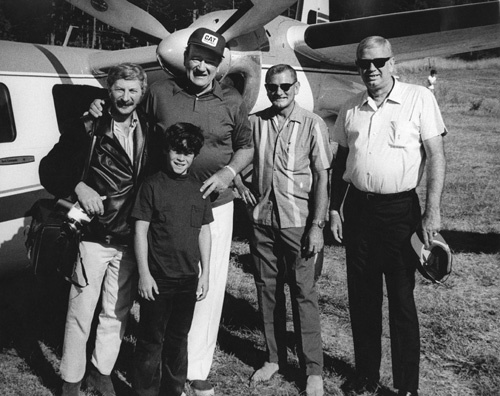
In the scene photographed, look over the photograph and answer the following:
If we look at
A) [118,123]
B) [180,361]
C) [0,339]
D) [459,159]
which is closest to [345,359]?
[180,361]

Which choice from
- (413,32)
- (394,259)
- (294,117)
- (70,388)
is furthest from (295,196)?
(413,32)

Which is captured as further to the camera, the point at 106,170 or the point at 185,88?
the point at 185,88

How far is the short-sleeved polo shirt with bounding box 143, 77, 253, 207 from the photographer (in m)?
3.01

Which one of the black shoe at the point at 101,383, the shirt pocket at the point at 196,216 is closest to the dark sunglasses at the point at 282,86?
the shirt pocket at the point at 196,216

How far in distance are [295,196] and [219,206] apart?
0.52m

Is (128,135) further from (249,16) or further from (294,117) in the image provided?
(249,16)

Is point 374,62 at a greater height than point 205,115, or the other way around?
point 374,62

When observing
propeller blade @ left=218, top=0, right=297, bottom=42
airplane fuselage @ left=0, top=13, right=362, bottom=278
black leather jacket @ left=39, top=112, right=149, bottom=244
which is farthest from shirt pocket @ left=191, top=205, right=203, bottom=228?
propeller blade @ left=218, top=0, right=297, bottom=42

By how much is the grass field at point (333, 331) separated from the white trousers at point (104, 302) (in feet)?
1.57

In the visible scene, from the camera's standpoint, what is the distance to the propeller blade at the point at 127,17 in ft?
20.1

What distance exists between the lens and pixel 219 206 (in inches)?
125

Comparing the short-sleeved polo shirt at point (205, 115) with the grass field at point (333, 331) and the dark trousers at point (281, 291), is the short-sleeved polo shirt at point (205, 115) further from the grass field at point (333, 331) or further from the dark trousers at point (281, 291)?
the grass field at point (333, 331)

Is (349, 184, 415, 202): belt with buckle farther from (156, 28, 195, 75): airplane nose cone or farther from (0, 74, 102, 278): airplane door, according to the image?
(0, 74, 102, 278): airplane door

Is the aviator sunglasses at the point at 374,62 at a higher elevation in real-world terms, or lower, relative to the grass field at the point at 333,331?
higher
